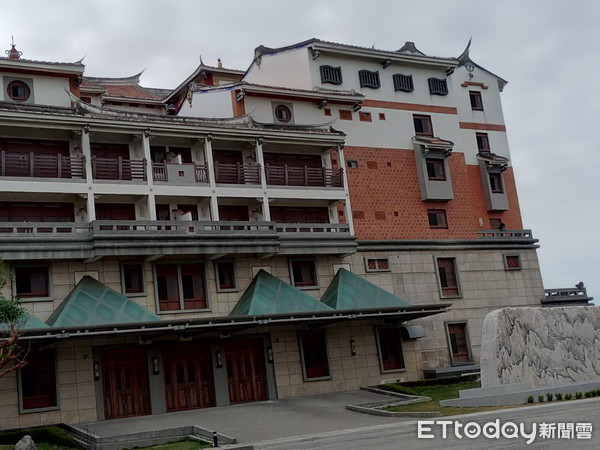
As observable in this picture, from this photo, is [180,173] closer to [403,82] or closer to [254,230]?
[254,230]

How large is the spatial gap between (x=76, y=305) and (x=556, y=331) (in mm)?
15977

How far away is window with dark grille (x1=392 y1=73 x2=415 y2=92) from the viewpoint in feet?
123

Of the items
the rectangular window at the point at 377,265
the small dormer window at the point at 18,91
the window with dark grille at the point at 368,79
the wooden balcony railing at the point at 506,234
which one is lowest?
the rectangular window at the point at 377,265

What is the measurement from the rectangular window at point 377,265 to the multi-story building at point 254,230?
2.5 inches

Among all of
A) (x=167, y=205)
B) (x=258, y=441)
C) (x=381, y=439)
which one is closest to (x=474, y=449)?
(x=381, y=439)

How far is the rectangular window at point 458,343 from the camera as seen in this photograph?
34578 mm

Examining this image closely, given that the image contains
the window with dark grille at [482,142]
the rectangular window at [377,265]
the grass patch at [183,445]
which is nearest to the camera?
the grass patch at [183,445]

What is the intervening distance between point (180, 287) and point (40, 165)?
6.78 meters

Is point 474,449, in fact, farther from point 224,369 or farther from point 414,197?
point 414,197

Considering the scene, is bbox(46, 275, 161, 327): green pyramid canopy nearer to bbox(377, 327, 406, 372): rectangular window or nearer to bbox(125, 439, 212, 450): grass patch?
bbox(125, 439, 212, 450): grass patch

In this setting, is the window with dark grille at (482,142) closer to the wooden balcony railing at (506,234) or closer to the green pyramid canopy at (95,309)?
the wooden balcony railing at (506,234)

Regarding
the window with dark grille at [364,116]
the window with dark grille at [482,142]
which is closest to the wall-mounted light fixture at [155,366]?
the window with dark grille at [364,116]

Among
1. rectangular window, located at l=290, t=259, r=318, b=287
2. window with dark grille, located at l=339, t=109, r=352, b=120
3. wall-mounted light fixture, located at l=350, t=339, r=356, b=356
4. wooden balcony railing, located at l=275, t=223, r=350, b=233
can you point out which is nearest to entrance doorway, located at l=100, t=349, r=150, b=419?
rectangular window, located at l=290, t=259, r=318, b=287

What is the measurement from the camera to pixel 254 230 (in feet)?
97.9
